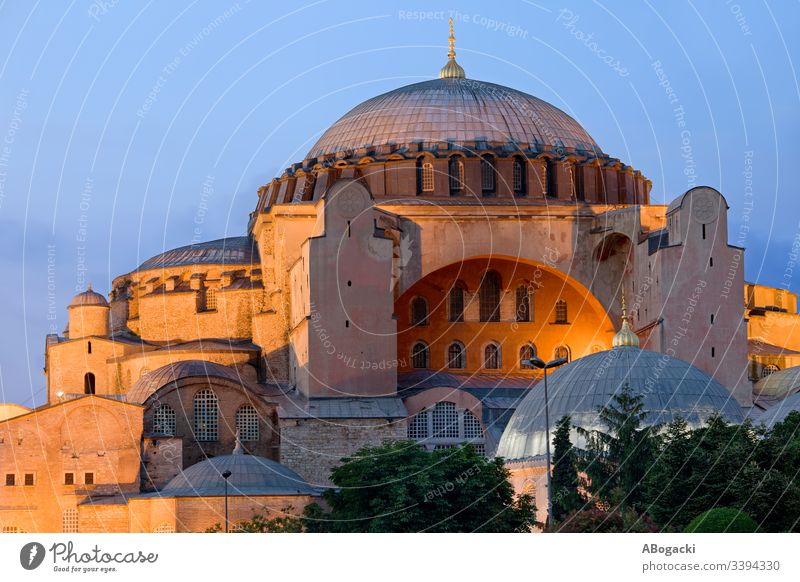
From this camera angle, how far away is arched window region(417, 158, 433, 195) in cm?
7212

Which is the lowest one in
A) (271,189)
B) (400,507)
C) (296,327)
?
(400,507)

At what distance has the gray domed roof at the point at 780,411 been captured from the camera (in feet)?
197

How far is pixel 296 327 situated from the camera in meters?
67.6

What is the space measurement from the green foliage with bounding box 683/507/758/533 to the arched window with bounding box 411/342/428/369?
27.0 m

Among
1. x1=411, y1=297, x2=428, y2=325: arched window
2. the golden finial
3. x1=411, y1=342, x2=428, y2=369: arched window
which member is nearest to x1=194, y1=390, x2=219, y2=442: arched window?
x1=411, y1=342, x2=428, y2=369: arched window

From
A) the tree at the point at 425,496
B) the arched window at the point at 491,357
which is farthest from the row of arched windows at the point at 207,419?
the arched window at the point at 491,357

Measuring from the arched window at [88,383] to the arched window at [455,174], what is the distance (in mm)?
13842

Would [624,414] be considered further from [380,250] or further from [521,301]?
[521,301]

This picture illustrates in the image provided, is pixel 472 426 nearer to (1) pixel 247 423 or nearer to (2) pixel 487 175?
(1) pixel 247 423

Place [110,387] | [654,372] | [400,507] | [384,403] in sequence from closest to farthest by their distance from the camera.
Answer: [400,507], [654,372], [384,403], [110,387]

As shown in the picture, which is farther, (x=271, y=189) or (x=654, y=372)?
(x=271, y=189)

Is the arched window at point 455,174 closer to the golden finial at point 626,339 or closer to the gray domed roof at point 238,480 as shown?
the golden finial at point 626,339
